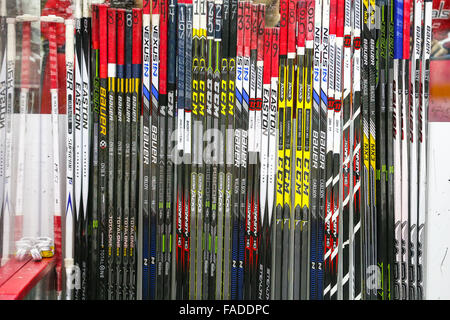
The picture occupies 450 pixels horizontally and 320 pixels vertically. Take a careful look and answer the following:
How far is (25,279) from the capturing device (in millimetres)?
2111

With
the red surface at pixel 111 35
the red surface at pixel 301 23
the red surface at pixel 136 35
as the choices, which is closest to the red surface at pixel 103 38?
the red surface at pixel 111 35

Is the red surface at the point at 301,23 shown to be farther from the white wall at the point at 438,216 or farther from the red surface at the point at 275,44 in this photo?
the white wall at the point at 438,216

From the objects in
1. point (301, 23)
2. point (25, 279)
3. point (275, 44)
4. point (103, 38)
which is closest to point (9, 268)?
point (25, 279)

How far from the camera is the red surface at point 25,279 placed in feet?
6.42

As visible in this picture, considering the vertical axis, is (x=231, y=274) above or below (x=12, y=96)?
below

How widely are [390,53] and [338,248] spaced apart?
3.99 ft

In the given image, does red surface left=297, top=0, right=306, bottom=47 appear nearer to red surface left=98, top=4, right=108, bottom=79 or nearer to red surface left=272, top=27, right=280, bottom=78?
red surface left=272, top=27, right=280, bottom=78

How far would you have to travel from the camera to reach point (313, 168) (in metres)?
2.44

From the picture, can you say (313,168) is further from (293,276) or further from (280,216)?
(293,276)

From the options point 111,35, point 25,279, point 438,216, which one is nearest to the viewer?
point 25,279

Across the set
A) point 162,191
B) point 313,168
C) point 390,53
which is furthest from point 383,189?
point 162,191

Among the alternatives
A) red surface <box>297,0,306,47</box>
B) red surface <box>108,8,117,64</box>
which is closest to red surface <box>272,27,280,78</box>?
red surface <box>297,0,306,47</box>

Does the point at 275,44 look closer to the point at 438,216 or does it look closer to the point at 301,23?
the point at 301,23

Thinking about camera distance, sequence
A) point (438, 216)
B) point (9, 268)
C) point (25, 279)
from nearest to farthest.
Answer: point (25, 279) → point (9, 268) → point (438, 216)
